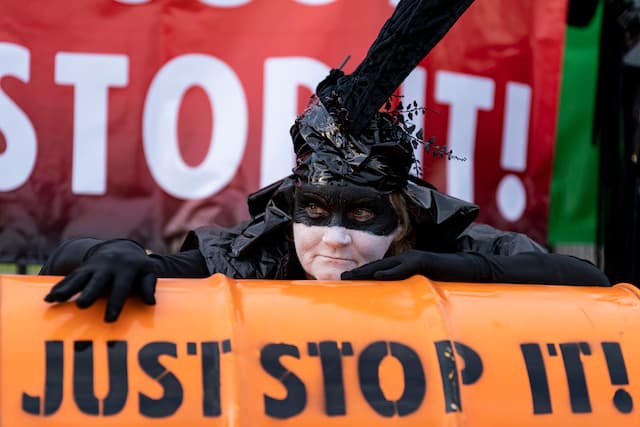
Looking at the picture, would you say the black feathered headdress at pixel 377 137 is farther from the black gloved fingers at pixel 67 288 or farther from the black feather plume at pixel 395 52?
the black gloved fingers at pixel 67 288

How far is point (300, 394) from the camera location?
2115mm

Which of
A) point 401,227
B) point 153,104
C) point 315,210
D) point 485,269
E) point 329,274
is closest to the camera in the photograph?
point 485,269

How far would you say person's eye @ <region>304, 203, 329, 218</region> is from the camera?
286 centimetres

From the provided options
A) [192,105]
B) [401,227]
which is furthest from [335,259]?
[192,105]

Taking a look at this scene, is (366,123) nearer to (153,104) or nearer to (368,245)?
(368,245)

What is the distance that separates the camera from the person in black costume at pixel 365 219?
8.52 feet

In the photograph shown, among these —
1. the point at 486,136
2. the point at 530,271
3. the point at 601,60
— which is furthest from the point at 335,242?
the point at 601,60

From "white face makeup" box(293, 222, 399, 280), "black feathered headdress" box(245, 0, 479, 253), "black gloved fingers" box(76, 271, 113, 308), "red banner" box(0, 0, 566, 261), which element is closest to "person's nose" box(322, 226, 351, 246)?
"white face makeup" box(293, 222, 399, 280)

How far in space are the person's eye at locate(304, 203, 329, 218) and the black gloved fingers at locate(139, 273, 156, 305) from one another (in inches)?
30.3

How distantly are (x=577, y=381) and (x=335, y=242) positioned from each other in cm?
76

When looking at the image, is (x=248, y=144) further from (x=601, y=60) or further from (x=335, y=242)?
(x=335, y=242)

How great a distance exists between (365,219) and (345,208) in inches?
2.7

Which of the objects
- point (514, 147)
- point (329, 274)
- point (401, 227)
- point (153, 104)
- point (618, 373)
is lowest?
point (618, 373)

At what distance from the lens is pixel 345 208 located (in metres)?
2.85
